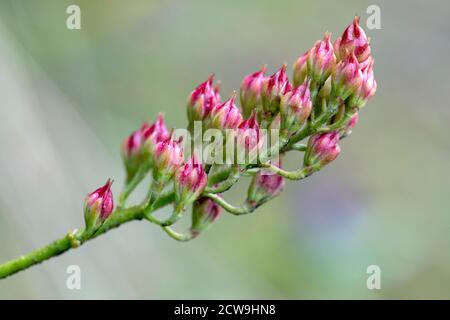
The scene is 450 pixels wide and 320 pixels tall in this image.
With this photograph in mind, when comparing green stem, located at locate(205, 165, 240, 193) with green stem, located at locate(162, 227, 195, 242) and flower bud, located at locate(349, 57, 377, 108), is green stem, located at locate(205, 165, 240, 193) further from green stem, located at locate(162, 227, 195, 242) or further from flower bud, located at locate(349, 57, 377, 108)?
flower bud, located at locate(349, 57, 377, 108)

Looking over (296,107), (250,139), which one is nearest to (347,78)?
(296,107)

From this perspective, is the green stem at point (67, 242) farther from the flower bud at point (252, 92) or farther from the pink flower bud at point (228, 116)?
the flower bud at point (252, 92)

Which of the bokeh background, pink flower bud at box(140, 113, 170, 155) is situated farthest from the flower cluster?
the bokeh background

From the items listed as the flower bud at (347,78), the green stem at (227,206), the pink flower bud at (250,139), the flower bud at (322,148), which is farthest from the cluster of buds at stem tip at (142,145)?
the flower bud at (347,78)

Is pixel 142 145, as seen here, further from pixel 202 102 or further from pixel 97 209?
pixel 97 209

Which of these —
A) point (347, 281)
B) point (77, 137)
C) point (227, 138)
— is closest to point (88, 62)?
point (77, 137)

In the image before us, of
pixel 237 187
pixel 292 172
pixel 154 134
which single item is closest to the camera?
pixel 292 172
